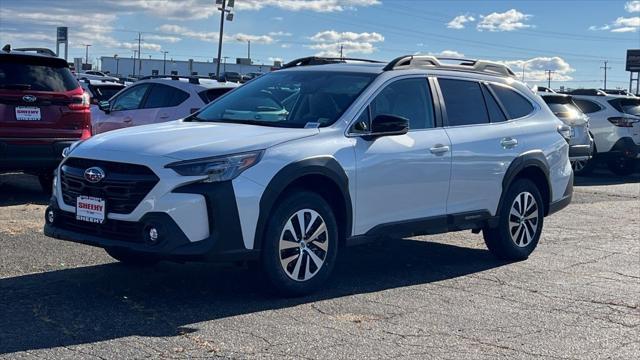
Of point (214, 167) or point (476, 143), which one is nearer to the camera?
point (214, 167)

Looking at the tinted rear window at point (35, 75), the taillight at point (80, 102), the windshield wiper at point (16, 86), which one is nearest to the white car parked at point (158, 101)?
the taillight at point (80, 102)

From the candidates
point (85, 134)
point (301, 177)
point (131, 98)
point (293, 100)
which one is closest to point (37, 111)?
point (85, 134)

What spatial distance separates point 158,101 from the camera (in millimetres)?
12609

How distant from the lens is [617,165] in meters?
18.6

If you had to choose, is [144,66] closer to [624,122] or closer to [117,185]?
[624,122]

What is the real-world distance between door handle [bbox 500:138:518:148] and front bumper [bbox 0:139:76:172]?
5.56m

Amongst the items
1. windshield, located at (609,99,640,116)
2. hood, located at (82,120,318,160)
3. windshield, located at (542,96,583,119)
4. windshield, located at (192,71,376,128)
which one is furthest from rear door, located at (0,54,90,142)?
windshield, located at (609,99,640,116)

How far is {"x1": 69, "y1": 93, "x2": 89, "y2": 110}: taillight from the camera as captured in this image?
10594 millimetres

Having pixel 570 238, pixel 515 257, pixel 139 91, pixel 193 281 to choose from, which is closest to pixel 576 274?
pixel 515 257

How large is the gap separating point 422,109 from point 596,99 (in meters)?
12.4

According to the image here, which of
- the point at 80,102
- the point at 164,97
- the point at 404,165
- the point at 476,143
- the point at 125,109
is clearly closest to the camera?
the point at 404,165

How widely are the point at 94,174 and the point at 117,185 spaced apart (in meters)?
0.23

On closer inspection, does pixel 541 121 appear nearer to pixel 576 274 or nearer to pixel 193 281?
pixel 576 274

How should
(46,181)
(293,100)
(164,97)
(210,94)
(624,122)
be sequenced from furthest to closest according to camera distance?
(624,122) → (164,97) → (210,94) → (46,181) → (293,100)
